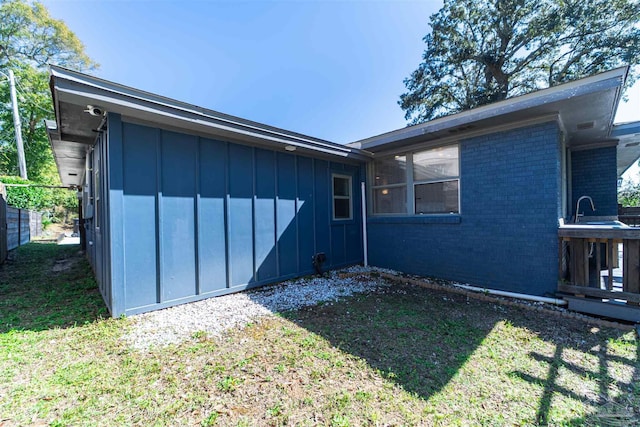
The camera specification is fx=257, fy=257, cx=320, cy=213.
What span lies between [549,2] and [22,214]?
2432 cm

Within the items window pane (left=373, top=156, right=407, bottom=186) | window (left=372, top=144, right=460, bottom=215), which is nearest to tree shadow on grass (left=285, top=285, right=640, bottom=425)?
window (left=372, top=144, right=460, bottom=215)

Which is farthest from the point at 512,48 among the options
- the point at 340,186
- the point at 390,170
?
the point at 340,186

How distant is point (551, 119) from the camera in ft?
13.3

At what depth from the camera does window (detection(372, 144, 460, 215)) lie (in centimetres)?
534

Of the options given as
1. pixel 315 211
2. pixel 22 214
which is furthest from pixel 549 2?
pixel 22 214

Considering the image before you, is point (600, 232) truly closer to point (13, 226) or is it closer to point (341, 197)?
point (341, 197)

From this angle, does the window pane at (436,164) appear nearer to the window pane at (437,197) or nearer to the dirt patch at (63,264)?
the window pane at (437,197)

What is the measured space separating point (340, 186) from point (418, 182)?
1913 mm

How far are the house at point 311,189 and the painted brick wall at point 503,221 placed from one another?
0.02 meters

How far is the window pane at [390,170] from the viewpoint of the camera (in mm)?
6176

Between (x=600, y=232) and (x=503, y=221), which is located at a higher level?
(x=503, y=221)

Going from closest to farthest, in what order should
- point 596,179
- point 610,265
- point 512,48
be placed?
point 610,265, point 596,179, point 512,48

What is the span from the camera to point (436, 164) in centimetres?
554

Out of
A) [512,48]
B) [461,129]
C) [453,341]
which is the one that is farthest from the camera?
[512,48]
